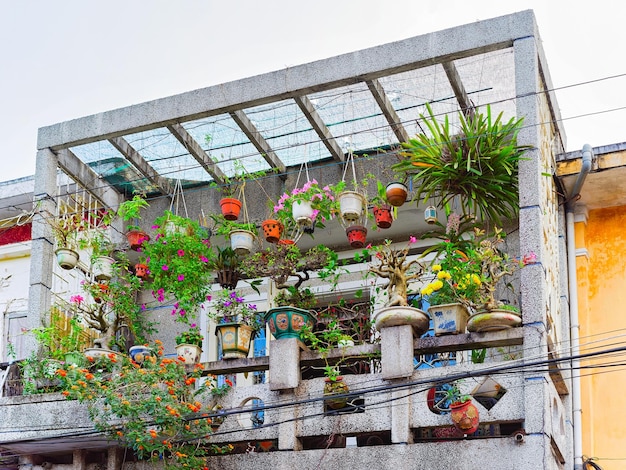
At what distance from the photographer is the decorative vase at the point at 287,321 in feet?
37.9

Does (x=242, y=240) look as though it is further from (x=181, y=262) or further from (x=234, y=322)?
(x=234, y=322)

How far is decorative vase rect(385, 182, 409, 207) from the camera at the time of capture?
12.1 m

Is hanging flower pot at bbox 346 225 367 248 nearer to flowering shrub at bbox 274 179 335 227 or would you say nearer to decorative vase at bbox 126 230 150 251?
flowering shrub at bbox 274 179 335 227

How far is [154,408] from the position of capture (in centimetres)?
1090

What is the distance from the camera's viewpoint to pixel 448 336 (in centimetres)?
1089

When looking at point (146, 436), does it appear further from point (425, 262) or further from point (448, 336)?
point (425, 262)

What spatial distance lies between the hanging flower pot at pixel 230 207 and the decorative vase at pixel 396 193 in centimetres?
176

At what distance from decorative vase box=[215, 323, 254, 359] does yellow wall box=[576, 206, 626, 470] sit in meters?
3.52

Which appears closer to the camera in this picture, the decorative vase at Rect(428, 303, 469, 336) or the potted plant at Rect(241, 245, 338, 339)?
the decorative vase at Rect(428, 303, 469, 336)

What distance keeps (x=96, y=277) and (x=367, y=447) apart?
4289 mm

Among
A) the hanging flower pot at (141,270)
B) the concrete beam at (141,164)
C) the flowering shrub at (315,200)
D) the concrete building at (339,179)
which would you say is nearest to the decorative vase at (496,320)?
the concrete building at (339,179)

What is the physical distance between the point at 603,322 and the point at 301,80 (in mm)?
4211

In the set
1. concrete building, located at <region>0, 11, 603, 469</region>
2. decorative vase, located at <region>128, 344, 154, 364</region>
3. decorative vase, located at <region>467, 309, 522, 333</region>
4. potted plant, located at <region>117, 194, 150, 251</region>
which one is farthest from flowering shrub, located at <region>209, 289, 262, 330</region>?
decorative vase, located at <region>467, 309, 522, 333</region>

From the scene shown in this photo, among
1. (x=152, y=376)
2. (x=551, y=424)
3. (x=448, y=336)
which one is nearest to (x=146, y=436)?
(x=152, y=376)
